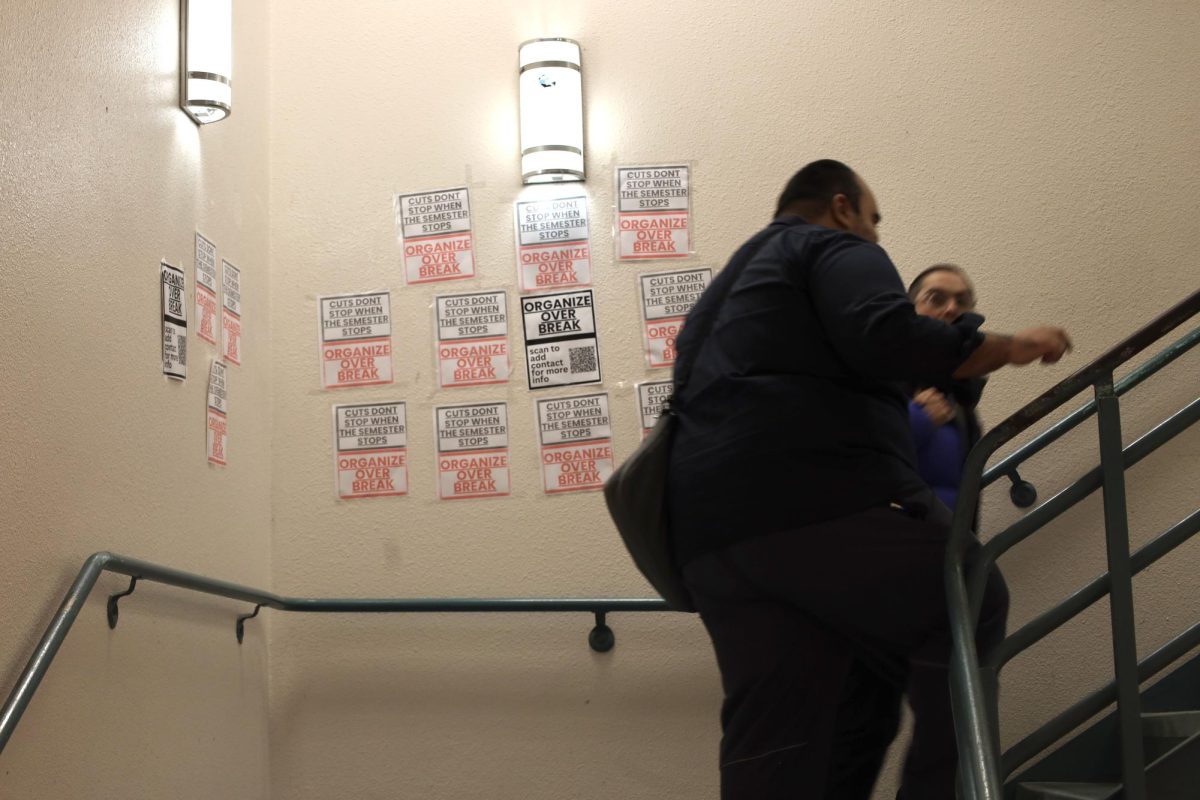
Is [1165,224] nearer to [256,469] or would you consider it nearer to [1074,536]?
[1074,536]

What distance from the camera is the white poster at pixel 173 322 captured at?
3045mm

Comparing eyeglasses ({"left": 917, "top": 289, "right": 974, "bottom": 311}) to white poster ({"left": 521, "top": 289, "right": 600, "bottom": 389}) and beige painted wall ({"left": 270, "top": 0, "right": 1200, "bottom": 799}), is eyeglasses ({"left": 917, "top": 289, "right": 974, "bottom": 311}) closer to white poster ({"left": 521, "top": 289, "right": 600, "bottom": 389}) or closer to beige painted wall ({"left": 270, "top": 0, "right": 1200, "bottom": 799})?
beige painted wall ({"left": 270, "top": 0, "right": 1200, "bottom": 799})

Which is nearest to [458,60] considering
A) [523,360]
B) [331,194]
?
[331,194]

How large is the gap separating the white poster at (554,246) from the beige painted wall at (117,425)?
2.55 ft

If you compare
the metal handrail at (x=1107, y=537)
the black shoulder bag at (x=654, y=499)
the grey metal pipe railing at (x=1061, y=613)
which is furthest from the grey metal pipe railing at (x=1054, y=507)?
the black shoulder bag at (x=654, y=499)

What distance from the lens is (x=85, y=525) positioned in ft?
8.63

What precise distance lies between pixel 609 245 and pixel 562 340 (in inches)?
11.9

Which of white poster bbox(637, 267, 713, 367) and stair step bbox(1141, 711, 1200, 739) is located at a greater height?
white poster bbox(637, 267, 713, 367)

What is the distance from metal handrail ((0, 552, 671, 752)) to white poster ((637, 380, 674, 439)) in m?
0.49

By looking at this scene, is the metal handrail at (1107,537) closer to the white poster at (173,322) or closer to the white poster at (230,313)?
the white poster at (173,322)

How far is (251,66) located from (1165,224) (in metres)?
2.59

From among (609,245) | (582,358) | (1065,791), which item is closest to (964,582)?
(1065,791)

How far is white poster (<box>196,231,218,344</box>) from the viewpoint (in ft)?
10.7

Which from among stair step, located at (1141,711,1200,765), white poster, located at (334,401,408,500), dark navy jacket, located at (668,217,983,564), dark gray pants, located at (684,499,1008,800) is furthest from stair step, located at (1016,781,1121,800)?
white poster, located at (334,401,408,500)
